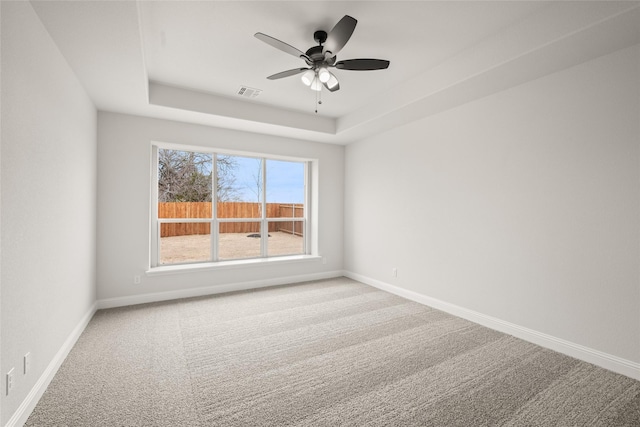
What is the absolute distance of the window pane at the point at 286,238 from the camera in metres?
5.21

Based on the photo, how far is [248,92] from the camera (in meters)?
3.73

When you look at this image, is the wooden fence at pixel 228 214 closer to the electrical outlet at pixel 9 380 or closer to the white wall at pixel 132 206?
the white wall at pixel 132 206

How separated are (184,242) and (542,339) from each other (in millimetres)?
4546

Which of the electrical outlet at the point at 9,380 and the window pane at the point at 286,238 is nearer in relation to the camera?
the electrical outlet at the point at 9,380

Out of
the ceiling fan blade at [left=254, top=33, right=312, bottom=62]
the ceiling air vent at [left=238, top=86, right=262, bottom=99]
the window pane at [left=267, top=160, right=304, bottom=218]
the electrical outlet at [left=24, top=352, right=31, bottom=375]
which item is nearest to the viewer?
the electrical outlet at [left=24, top=352, right=31, bottom=375]

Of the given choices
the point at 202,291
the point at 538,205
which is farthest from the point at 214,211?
the point at 538,205

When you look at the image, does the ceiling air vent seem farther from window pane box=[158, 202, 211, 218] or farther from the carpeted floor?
the carpeted floor

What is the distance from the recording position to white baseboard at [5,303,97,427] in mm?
1678

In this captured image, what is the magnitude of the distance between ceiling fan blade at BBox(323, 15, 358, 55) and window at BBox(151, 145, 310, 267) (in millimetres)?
2860

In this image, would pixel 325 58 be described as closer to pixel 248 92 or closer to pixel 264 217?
pixel 248 92

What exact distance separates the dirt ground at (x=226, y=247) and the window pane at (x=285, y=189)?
1.38ft

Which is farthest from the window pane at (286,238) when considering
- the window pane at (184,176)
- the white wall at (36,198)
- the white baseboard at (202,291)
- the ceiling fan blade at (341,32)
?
the ceiling fan blade at (341,32)

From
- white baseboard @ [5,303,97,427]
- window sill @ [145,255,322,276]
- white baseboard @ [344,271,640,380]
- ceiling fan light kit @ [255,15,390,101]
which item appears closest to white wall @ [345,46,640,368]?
white baseboard @ [344,271,640,380]

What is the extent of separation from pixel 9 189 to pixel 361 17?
2.60 m
